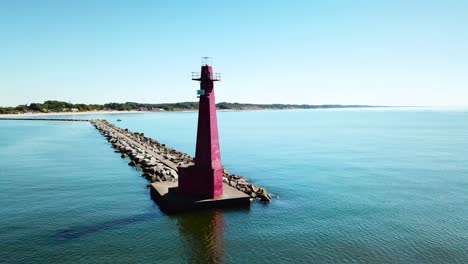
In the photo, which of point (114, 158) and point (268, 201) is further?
point (114, 158)

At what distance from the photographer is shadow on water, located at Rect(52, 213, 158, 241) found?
72.2 ft

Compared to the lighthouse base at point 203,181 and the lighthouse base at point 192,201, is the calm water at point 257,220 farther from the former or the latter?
the lighthouse base at point 203,181

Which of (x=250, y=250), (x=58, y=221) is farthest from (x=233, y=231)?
(x=58, y=221)

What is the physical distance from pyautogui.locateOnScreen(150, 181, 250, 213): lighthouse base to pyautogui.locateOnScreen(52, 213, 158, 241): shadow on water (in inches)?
51.5

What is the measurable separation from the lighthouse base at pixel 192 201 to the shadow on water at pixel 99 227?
131cm

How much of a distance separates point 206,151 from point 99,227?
7.74 m

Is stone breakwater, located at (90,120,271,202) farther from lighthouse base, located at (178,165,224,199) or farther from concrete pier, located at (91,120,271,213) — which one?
lighthouse base, located at (178,165,224,199)

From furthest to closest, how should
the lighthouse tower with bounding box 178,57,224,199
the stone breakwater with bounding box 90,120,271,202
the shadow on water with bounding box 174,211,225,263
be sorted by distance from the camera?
the stone breakwater with bounding box 90,120,271,202 < the lighthouse tower with bounding box 178,57,224,199 < the shadow on water with bounding box 174,211,225,263

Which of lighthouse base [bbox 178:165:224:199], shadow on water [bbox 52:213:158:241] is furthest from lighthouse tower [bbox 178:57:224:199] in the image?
shadow on water [bbox 52:213:158:241]

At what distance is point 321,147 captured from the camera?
67.4 meters

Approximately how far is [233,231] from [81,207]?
1128 cm

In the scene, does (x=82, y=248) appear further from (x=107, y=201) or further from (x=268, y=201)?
(x=268, y=201)

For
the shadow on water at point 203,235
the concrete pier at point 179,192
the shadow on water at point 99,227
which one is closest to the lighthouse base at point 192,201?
the concrete pier at point 179,192

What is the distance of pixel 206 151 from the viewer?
1025 inches
